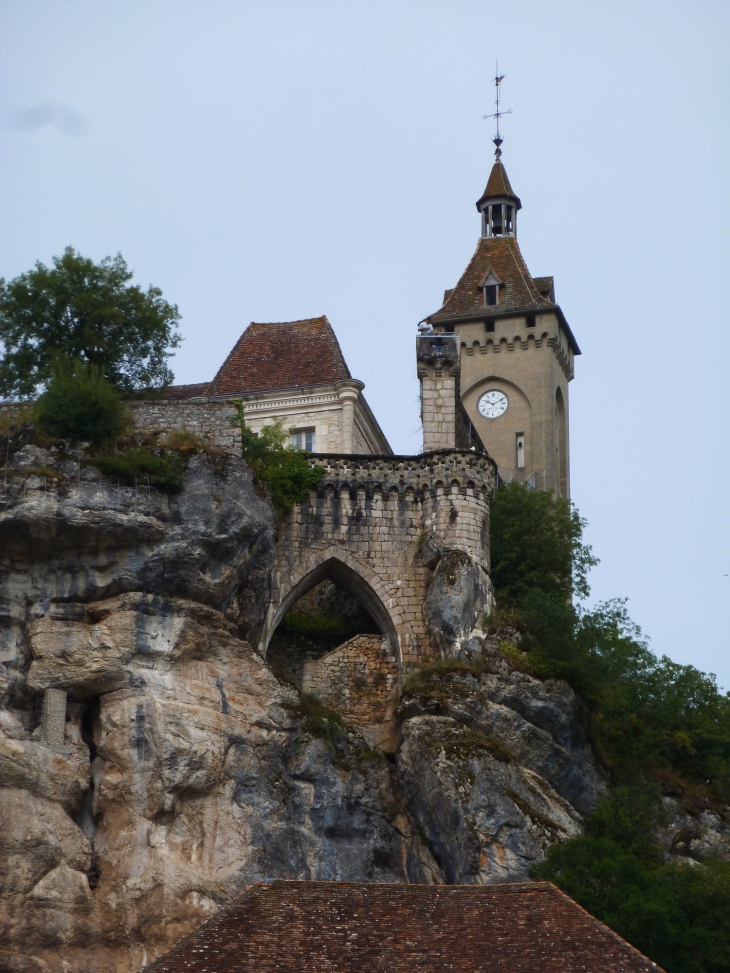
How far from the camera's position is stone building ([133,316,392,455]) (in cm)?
5259

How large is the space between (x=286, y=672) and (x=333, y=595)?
11.6ft

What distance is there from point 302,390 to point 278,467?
5.44 m

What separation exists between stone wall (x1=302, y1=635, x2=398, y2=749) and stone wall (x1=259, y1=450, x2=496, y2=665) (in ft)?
1.63

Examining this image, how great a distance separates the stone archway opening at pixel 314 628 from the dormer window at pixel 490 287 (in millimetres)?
21565

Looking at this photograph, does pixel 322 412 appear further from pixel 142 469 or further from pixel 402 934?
pixel 402 934

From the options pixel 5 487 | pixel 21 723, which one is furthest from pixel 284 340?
pixel 21 723

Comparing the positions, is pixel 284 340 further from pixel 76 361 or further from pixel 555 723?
pixel 555 723

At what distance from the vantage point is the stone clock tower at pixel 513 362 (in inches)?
2638

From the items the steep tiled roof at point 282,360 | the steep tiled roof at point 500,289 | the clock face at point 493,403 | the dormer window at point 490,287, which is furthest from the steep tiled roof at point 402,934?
the dormer window at point 490,287

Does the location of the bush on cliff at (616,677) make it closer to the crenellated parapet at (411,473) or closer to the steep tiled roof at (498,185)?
the crenellated parapet at (411,473)

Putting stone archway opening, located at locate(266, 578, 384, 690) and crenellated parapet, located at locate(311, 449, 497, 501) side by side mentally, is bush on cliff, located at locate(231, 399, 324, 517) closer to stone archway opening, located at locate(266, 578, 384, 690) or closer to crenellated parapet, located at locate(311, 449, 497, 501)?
crenellated parapet, located at locate(311, 449, 497, 501)

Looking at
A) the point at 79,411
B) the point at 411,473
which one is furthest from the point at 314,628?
the point at 79,411

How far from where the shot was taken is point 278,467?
48.1 m

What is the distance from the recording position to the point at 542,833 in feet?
137
